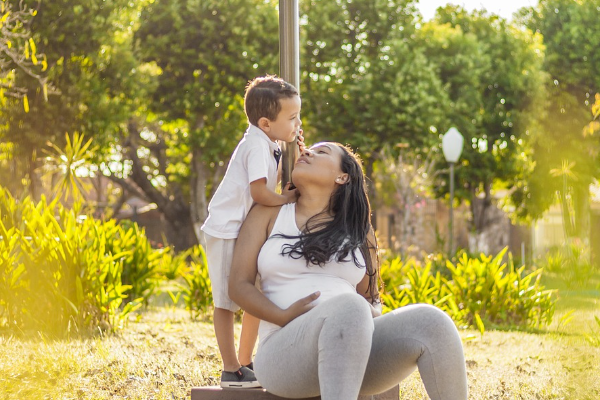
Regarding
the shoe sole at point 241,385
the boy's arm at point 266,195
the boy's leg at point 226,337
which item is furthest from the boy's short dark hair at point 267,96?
the shoe sole at point 241,385

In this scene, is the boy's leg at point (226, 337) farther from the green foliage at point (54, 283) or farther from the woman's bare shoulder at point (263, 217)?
the green foliage at point (54, 283)

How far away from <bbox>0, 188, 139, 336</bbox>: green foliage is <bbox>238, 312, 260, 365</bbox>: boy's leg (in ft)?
7.76

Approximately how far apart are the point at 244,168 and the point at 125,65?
13.1m

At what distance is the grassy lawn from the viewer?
373cm

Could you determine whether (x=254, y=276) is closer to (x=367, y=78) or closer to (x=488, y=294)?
(x=488, y=294)

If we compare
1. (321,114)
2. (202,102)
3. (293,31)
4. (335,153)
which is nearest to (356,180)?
(335,153)

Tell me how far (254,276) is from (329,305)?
45 cm

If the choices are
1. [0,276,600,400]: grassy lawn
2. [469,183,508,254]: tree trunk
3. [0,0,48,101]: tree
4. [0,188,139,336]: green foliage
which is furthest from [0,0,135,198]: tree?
[469,183,508,254]: tree trunk

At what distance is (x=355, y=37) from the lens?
19719mm

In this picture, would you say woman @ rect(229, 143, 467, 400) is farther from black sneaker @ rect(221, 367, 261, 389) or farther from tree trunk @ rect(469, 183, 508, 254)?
tree trunk @ rect(469, 183, 508, 254)

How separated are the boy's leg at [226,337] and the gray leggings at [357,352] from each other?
50 cm

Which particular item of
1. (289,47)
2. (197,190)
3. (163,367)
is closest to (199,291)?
(163,367)

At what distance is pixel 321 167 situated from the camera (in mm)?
2861

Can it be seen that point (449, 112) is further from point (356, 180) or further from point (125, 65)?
point (356, 180)
